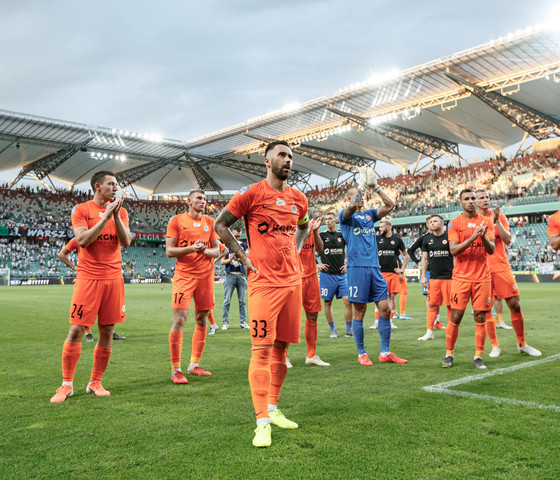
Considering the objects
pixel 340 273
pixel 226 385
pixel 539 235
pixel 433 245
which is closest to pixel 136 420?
pixel 226 385

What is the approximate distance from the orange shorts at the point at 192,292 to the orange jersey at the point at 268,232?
207cm

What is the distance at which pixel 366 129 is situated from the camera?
3841cm

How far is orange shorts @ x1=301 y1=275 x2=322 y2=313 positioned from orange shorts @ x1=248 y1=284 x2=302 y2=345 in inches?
104

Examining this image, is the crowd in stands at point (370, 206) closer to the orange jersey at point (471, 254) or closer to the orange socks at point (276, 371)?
the orange jersey at point (471, 254)

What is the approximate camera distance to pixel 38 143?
133ft

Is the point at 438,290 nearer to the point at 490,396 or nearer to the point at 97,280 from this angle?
the point at 490,396

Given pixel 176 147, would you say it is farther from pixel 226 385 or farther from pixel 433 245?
pixel 226 385

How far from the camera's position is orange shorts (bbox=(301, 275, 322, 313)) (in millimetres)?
6504

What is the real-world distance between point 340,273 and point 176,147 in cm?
3914

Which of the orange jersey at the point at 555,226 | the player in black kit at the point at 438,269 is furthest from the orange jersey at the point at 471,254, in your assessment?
the player in black kit at the point at 438,269

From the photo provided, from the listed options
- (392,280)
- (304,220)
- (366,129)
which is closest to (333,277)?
(392,280)

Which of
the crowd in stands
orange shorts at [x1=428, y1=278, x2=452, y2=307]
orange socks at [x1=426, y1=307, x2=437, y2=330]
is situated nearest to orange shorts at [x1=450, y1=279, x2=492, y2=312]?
orange socks at [x1=426, y1=307, x2=437, y2=330]

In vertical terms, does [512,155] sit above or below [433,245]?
above

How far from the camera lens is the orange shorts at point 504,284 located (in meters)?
6.71
